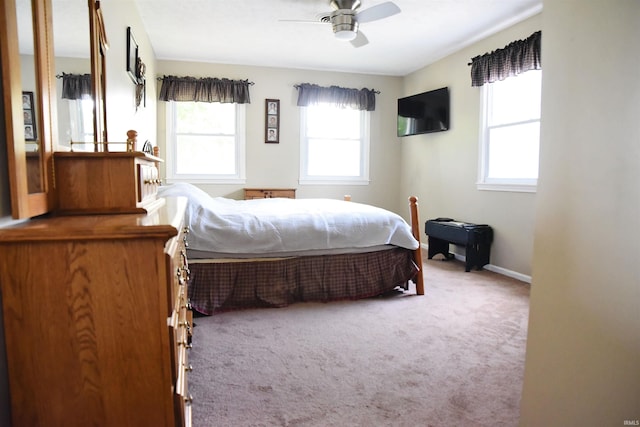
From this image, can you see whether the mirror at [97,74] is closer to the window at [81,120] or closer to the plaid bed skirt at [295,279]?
the window at [81,120]

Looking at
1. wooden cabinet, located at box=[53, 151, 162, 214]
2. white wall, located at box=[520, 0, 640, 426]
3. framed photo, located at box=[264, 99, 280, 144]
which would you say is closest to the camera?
white wall, located at box=[520, 0, 640, 426]

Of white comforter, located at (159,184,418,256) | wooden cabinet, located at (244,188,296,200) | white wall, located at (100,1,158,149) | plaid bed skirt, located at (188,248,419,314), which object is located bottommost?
plaid bed skirt, located at (188,248,419,314)

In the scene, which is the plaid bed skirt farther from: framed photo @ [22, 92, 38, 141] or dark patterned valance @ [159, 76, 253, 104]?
dark patterned valance @ [159, 76, 253, 104]

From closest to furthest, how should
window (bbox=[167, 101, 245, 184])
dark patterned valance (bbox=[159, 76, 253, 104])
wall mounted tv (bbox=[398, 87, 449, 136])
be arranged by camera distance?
Result: wall mounted tv (bbox=[398, 87, 449, 136])
dark patterned valance (bbox=[159, 76, 253, 104])
window (bbox=[167, 101, 245, 184])

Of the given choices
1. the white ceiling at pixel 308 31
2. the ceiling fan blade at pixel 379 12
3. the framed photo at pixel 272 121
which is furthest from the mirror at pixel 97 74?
the framed photo at pixel 272 121

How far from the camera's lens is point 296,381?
1984 millimetres

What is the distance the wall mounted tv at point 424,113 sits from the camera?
16.8 feet

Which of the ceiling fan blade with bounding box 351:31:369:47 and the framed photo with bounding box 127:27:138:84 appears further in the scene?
the ceiling fan blade with bounding box 351:31:369:47

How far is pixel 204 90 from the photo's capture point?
5438 mm

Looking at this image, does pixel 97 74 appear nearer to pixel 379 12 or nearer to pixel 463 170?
pixel 379 12

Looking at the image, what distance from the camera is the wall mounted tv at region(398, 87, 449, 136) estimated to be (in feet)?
16.8

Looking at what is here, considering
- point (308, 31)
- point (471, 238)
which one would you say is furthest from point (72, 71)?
point (471, 238)

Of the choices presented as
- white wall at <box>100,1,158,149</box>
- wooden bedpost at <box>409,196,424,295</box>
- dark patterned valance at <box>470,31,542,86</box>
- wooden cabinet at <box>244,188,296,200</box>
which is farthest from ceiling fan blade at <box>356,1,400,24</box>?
wooden cabinet at <box>244,188,296,200</box>

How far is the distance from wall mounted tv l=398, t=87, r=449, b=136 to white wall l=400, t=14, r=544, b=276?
11 centimetres
